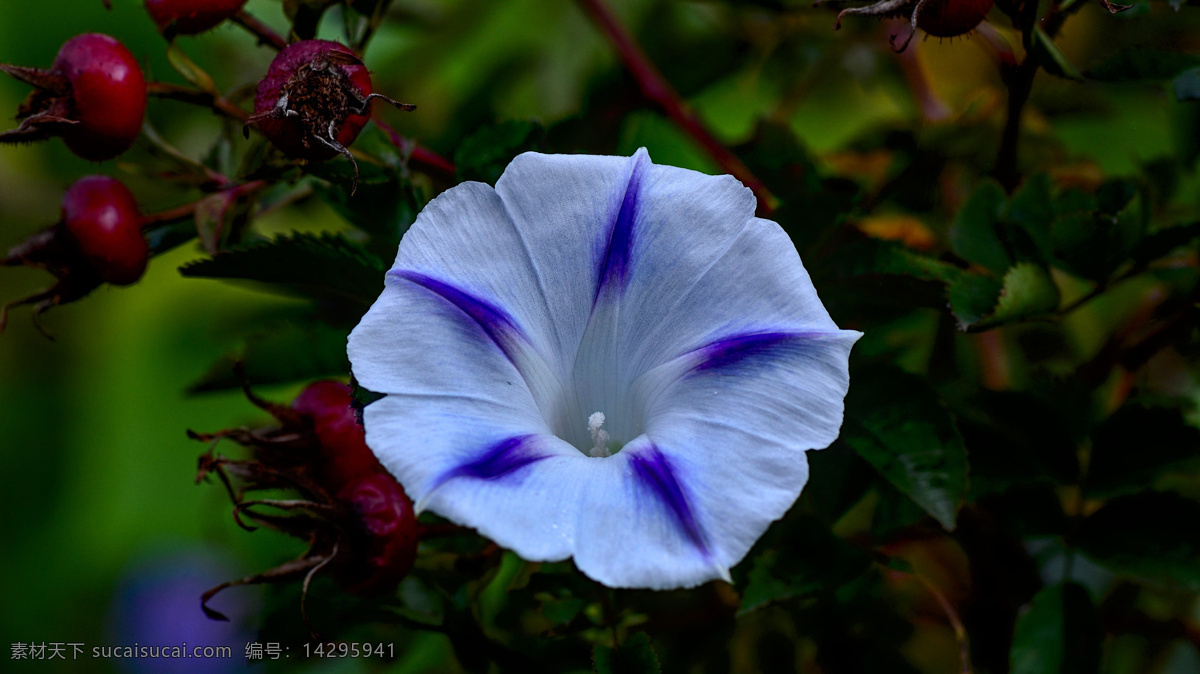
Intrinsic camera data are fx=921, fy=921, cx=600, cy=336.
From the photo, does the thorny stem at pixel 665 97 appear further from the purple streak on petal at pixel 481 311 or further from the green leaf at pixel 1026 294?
the purple streak on petal at pixel 481 311

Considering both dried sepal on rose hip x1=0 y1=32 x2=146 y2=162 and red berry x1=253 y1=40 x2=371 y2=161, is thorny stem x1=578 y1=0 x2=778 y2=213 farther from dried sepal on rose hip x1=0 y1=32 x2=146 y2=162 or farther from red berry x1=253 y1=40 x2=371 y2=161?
dried sepal on rose hip x1=0 y1=32 x2=146 y2=162

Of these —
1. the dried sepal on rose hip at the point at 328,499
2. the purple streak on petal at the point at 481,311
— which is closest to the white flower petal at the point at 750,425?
the purple streak on petal at the point at 481,311

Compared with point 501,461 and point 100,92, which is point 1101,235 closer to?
point 501,461

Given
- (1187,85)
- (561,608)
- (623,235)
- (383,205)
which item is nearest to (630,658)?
(561,608)

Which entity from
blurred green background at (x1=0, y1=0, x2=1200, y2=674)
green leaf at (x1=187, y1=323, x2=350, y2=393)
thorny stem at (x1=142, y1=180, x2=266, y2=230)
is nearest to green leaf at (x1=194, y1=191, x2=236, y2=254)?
thorny stem at (x1=142, y1=180, x2=266, y2=230)

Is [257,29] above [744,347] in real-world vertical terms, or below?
above

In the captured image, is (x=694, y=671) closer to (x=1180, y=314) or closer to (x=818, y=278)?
(x=818, y=278)
